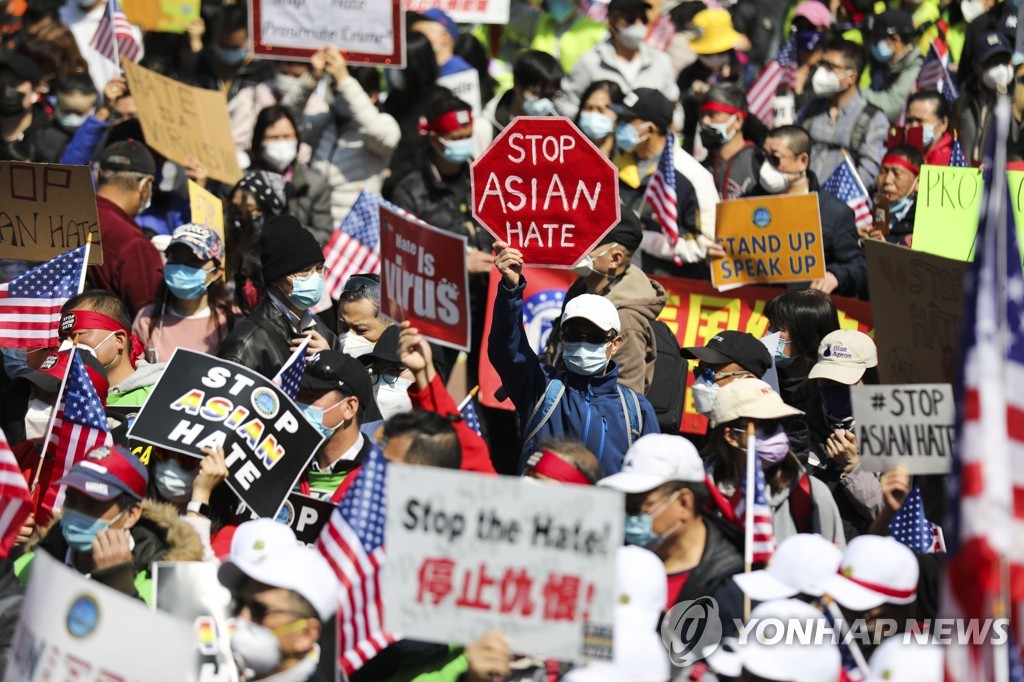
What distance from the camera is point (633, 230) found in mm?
8469

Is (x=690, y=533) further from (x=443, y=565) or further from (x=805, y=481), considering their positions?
(x=443, y=565)

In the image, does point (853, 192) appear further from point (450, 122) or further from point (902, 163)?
point (450, 122)

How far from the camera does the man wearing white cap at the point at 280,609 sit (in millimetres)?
4914

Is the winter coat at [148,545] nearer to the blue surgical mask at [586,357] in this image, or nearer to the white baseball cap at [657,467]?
the white baseball cap at [657,467]

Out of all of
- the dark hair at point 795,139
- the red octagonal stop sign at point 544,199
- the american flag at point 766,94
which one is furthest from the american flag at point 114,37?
the red octagonal stop sign at point 544,199

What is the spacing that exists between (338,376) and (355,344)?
1.15m

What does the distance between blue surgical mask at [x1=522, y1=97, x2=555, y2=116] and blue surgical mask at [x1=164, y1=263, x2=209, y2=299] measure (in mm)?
4019

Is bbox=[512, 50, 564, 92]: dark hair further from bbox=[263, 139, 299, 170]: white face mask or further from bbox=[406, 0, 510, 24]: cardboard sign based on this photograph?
bbox=[406, 0, 510, 24]: cardboard sign

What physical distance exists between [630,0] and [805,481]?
6413mm

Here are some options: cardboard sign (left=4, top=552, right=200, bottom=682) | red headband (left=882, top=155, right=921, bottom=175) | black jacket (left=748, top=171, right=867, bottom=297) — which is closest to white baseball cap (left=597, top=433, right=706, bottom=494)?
cardboard sign (left=4, top=552, right=200, bottom=682)

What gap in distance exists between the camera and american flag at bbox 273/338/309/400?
7098 millimetres

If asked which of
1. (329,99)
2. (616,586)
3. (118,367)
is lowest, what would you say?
(616,586)

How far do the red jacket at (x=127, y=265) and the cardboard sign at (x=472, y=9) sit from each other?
5.63 m

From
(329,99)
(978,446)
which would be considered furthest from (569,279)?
(978,446)
